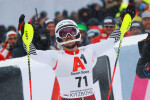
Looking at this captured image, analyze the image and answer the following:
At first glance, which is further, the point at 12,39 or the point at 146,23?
the point at 12,39

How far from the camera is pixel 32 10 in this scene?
10.7m

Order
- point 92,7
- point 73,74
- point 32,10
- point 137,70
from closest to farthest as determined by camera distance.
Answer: point 73,74
point 137,70
point 32,10
point 92,7

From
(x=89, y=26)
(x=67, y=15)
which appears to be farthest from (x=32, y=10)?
(x=89, y=26)

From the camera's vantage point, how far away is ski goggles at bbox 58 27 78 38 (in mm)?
4774

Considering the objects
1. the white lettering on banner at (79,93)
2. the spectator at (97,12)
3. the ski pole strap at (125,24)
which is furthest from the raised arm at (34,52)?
the spectator at (97,12)

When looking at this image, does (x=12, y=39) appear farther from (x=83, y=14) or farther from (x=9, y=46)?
(x=83, y=14)

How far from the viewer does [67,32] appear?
15.7 feet

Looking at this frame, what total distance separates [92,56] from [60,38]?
0.56 m

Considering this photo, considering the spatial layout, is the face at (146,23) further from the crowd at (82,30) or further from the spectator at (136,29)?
the spectator at (136,29)

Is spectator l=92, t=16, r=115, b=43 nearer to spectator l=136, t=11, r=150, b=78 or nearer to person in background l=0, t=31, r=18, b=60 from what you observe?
person in background l=0, t=31, r=18, b=60

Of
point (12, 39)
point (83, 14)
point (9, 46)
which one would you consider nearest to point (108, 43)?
point (9, 46)

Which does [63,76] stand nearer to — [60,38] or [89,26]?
[60,38]

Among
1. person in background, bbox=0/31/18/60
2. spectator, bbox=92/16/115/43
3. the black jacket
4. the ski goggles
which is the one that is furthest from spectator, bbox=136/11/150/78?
person in background, bbox=0/31/18/60

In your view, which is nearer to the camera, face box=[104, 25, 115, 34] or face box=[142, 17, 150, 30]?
face box=[142, 17, 150, 30]
